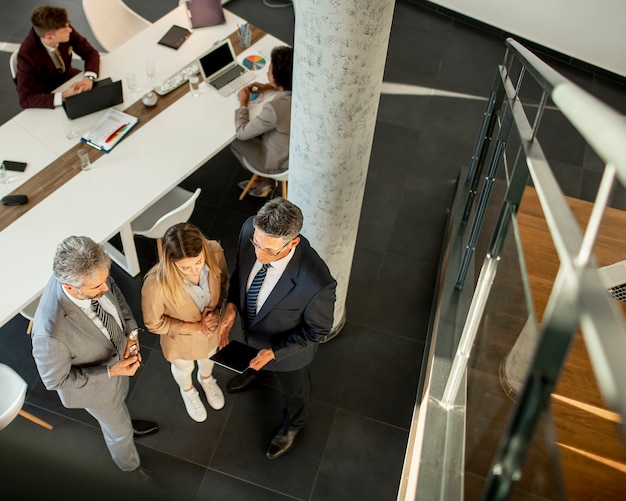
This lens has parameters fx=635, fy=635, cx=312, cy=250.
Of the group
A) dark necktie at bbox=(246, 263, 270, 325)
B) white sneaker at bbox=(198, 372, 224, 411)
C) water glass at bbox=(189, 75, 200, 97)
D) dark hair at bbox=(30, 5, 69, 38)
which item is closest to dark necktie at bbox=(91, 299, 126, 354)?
dark necktie at bbox=(246, 263, 270, 325)

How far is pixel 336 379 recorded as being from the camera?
4.25m

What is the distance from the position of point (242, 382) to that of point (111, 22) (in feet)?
10.8

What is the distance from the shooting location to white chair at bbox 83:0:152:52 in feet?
17.2

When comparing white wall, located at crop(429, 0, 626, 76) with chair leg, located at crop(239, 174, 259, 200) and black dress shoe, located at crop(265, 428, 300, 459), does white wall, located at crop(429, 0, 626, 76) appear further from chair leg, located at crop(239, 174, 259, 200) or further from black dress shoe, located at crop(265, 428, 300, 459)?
black dress shoe, located at crop(265, 428, 300, 459)

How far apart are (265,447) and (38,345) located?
1735mm

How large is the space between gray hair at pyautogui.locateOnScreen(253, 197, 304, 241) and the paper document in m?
2.14

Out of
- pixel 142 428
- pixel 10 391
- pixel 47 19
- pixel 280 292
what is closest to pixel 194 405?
pixel 142 428

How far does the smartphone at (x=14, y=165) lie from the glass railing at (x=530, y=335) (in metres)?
2.86

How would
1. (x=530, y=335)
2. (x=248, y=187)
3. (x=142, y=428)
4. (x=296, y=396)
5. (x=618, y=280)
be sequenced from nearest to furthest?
(x=530, y=335), (x=618, y=280), (x=296, y=396), (x=142, y=428), (x=248, y=187)

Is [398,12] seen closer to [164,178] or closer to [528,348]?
[164,178]

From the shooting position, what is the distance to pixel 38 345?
267 centimetres

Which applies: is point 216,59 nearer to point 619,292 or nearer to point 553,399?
point 619,292

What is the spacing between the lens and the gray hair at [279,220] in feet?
8.70

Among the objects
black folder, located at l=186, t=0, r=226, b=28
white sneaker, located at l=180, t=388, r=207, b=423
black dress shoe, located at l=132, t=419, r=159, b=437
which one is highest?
black folder, located at l=186, t=0, r=226, b=28
